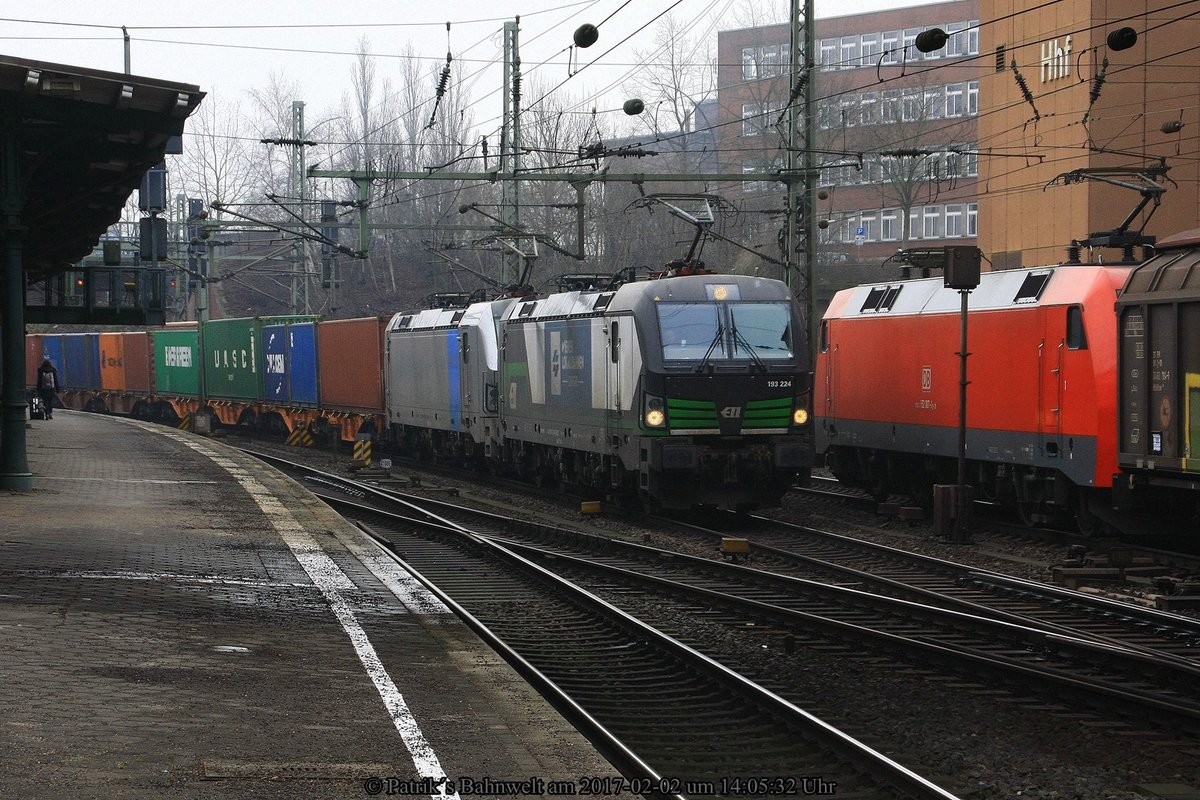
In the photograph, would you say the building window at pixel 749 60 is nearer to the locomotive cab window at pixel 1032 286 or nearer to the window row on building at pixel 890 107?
the window row on building at pixel 890 107

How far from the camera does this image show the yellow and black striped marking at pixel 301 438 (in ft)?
131

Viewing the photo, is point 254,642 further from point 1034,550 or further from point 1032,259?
point 1032,259

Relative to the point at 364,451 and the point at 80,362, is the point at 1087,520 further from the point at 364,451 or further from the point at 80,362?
the point at 80,362

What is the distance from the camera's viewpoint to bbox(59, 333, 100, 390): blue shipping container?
58.7 meters

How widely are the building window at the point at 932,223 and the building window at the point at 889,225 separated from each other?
145cm

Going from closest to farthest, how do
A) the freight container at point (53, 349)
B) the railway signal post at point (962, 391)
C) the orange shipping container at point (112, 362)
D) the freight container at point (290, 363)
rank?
the railway signal post at point (962, 391)
the freight container at point (290, 363)
the orange shipping container at point (112, 362)
the freight container at point (53, 349)

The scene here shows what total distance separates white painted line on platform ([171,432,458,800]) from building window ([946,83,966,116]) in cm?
5314

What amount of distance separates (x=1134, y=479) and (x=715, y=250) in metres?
51.6

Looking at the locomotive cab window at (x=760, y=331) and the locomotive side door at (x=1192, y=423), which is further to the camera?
the locomotive cab window at (x=760, y=331)

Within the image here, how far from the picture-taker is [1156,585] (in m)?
13.1

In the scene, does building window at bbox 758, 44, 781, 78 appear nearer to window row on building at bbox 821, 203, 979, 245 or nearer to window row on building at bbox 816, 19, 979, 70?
window row on building at bbox 816, 19, 979, 70

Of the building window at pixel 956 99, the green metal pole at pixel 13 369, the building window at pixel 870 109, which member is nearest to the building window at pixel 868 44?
the building window at pixel 870 109

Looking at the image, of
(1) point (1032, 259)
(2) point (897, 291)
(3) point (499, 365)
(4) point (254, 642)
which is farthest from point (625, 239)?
(4) point (254, 642)

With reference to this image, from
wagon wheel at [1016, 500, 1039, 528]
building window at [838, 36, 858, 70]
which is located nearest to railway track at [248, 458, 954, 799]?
wagon wheel at [1016, 500, 1039, 528]
